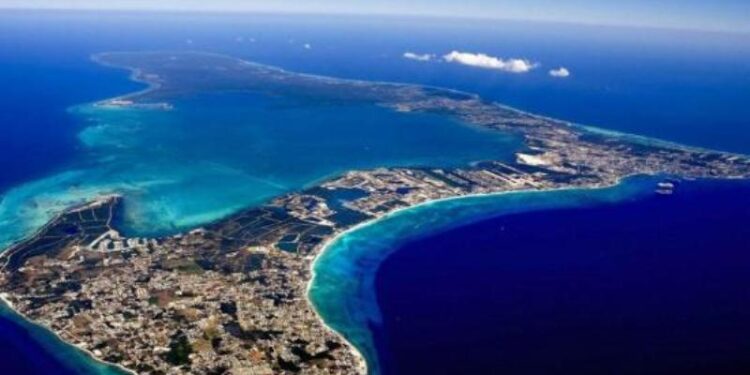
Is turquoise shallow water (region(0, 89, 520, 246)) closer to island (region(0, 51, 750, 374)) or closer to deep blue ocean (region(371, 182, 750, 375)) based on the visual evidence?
island (region(0, 51, 750, 374))

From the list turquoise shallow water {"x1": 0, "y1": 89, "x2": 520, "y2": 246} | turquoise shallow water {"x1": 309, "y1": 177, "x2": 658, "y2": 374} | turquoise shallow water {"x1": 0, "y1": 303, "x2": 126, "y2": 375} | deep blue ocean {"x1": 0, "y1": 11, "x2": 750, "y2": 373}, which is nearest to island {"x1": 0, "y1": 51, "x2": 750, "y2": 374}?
turquoise shallow water {"x1": 0, "y1": 303, "x2": 126, "y2": 375}

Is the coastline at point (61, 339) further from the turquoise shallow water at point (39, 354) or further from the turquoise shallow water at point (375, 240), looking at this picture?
the turquoise shallow water at point (375, 240)

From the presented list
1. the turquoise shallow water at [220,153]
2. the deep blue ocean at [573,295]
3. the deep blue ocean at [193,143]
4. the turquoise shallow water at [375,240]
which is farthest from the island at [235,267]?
the deep blue ocean at [573,295]

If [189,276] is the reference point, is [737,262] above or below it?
above

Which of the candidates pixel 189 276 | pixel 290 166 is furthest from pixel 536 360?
pixel 290 166

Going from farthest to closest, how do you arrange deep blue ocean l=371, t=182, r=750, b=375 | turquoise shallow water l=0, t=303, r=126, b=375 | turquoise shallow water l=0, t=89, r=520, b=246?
turquoise shallow water l=0, t=89, r=520, b=246 → deep blue ocean l=371, t=182, r=750, b=375 → turquoise shallow water l=0, t=303, r=126, b=375

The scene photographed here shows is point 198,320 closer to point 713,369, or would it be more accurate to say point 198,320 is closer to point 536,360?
point 536,360
